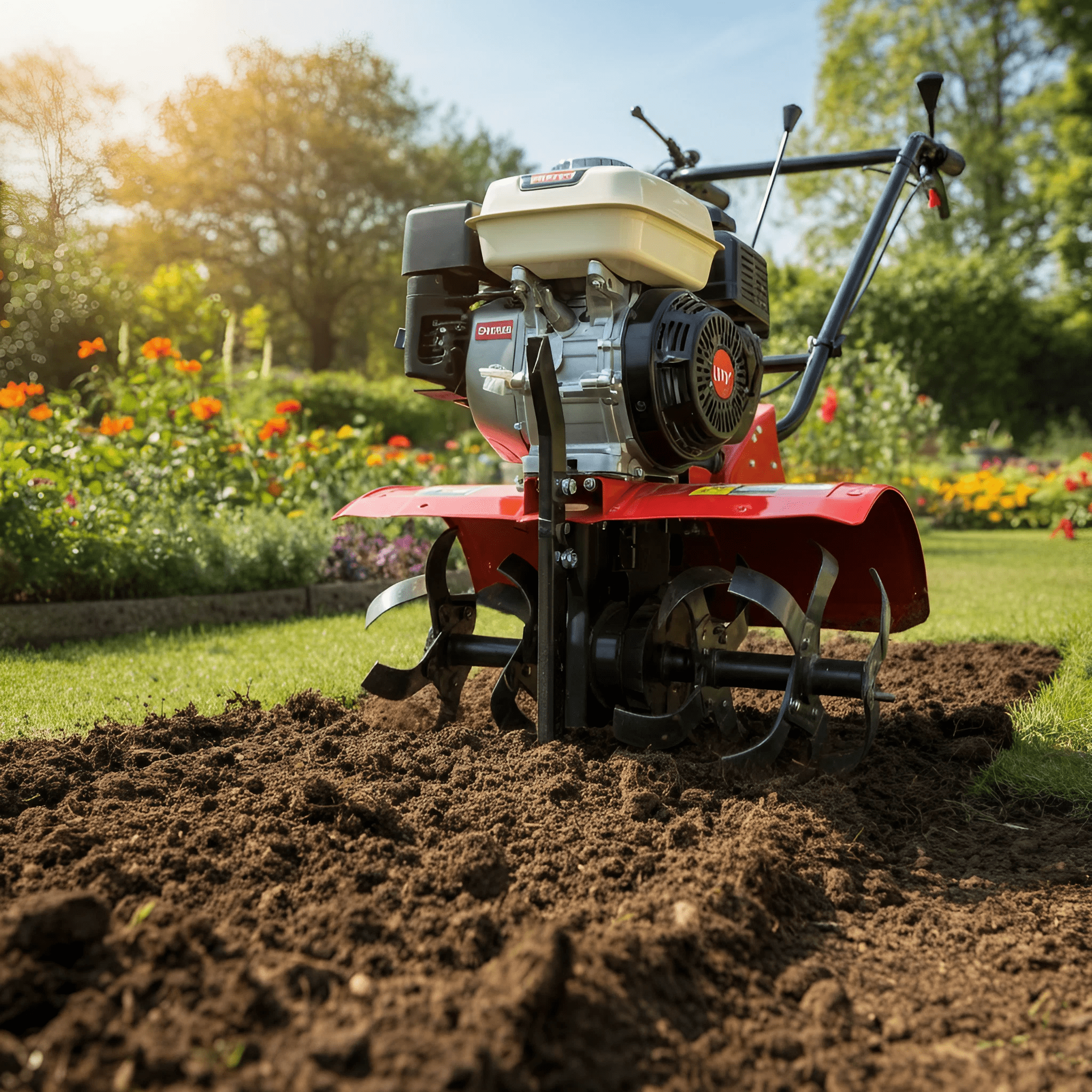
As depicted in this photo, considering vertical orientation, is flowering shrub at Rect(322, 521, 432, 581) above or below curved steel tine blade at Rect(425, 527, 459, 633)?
below

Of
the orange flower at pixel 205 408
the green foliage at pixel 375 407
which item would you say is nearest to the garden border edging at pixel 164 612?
the orange flower at pixel 205 408

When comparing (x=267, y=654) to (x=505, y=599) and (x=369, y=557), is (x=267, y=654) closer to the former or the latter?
(x=505, y=599)

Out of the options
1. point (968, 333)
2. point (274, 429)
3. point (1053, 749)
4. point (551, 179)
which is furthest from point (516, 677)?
point (968, 333)

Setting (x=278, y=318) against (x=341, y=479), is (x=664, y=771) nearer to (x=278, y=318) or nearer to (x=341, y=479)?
(x=341, y=479)

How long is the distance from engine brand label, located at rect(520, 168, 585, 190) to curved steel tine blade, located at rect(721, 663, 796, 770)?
1.23 m

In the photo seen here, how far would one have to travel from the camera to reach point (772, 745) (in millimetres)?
2326

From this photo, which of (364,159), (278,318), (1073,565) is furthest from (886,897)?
(278,318)

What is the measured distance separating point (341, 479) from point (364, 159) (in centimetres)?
2153

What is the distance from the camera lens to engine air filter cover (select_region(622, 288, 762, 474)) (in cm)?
233

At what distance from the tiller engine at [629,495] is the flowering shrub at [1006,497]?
22.7ft

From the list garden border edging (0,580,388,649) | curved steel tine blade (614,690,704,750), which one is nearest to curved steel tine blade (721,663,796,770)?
curved steel tine blade (614,690,704,750)

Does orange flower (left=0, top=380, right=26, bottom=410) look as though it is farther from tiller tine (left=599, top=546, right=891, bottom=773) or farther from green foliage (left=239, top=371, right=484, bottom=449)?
green foliage (left=239, top=371, right=484, bottom=449)

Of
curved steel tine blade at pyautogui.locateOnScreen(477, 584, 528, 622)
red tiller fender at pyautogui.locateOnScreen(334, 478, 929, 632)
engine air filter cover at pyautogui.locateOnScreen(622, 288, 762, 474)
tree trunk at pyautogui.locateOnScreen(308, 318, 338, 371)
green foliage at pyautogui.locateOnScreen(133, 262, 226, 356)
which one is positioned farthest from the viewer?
tree trunk at pyautogui.locateOnScreen(308, 318, 338, 371)

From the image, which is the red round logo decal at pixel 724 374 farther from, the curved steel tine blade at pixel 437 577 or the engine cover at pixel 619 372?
the curved steel tine blade at pixel 437 577
